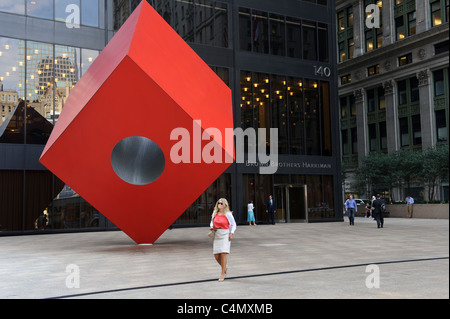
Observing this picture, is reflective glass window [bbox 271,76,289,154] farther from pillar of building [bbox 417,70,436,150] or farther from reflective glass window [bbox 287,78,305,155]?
pillar of building [bbox 417,70,436,150]

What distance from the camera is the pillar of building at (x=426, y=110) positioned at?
4494cm

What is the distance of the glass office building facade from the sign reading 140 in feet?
0.22

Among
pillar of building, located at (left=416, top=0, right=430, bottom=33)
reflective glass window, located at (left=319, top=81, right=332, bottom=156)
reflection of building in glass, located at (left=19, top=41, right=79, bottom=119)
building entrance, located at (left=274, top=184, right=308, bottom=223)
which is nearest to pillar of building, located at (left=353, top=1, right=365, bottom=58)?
pillar of building, located at (left=416, top=0, right=430, bottom=33)

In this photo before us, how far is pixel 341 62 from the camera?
2283 inches

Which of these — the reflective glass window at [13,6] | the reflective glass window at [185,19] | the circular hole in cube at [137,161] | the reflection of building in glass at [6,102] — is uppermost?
the reflective glass window at [185,19]

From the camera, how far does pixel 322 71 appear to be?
30922mm

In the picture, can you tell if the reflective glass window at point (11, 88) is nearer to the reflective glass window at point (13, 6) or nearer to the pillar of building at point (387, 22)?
the reflective glass window at point (13, 6)

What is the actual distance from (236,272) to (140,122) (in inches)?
202

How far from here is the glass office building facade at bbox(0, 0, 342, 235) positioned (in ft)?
74.8

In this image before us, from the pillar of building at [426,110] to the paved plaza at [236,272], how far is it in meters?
33.7

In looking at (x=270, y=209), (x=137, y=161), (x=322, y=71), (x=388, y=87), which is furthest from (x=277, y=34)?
(x=388, y=87)

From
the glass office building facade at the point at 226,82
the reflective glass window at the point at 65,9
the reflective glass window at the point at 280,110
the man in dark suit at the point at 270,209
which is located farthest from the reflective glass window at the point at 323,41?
the reflective glass window at the point at 65,9
